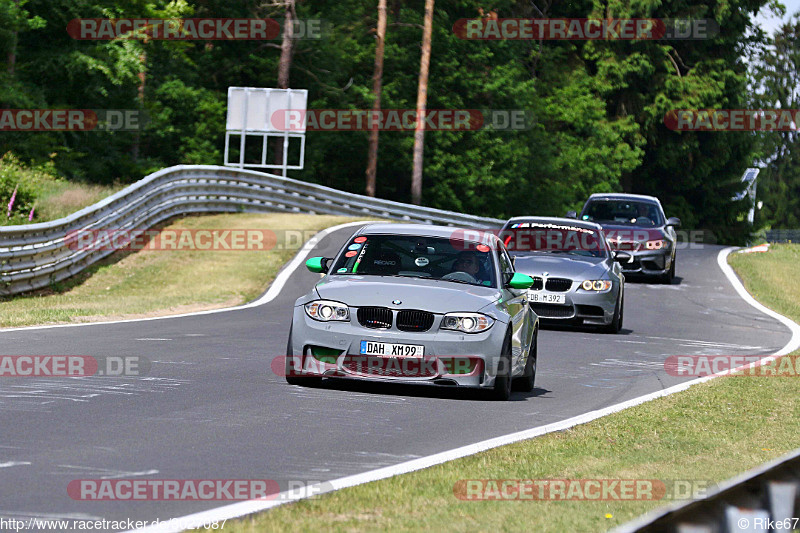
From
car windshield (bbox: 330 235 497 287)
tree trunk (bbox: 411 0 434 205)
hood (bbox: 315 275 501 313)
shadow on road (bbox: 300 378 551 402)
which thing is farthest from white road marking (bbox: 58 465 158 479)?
tree trunk (bbox: 411 0 434 205)

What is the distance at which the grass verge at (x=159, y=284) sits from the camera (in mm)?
17938

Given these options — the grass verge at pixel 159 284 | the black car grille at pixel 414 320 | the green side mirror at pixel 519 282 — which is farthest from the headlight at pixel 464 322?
the grass verge at pixel 159 284

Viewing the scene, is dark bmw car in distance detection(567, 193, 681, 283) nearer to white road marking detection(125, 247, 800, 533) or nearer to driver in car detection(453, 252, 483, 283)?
white road marking detection(125, 247, 800, 533)

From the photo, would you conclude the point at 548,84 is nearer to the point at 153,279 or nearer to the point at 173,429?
the point at 153,279

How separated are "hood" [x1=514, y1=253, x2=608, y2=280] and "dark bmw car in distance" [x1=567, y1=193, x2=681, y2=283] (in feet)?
25.9

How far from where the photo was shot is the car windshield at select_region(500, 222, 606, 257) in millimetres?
19172

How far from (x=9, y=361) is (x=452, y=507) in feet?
21.7

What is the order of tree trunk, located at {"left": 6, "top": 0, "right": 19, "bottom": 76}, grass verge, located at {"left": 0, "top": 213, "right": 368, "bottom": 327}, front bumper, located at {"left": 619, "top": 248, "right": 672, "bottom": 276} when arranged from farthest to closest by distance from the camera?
tree trunk, located at {"left": 6, "top": 0, "right": 19, "bottom": 76}
front bumper, located at {"left": 619, "top": 248, "right": 672, "bottom": 276}
grass verge, located at {"left": 0, "top": 213, "right": 368, "bottom": 327}

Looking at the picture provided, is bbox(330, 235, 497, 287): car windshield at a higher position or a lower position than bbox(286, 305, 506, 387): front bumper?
higher

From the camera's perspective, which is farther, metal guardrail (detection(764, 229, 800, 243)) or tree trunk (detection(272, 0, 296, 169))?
metal guardrail (detection(764, 229, 800, 243))

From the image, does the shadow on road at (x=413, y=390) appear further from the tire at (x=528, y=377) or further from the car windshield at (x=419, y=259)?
the car windshield at (x=419, y=259)

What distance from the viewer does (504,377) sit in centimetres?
1088

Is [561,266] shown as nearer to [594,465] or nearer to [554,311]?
[554,311]

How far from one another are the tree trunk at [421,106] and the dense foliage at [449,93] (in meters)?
0.85
